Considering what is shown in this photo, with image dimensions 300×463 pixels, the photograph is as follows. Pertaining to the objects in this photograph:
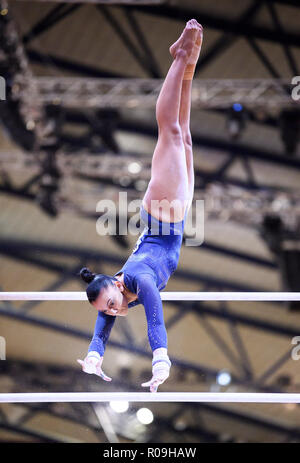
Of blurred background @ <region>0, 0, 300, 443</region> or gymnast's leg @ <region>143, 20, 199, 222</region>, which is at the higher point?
blurred background @ <region>0, 0, 300, 443</region>

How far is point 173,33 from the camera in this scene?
741cm

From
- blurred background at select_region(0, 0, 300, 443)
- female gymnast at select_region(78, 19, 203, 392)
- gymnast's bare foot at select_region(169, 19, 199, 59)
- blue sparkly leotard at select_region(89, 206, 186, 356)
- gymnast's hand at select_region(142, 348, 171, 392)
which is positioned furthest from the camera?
blurred background at select_region(0, 0, 300, 443)

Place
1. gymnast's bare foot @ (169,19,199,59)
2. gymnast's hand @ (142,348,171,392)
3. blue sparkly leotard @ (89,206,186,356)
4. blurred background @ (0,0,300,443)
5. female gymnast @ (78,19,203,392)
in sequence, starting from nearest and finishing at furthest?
1. gymnast's hand @ (142,348,171,392)
2. blue sparkly leotard @ (89,206,186,356)
3. female gymnast @ (78,19,203,392)
4. gymnast's bare foot @ (169,19,199,59)
5. blurred background @ (0,0,300,443)

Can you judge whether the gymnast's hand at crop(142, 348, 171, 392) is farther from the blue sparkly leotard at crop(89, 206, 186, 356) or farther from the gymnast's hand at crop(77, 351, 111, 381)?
the gymnast's hand at crop(77, 351, 111, 381)

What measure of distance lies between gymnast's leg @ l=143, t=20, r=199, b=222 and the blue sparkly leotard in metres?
0.08

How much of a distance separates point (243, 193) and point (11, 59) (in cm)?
335

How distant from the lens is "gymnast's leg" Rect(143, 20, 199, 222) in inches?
116

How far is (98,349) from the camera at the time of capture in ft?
9.48

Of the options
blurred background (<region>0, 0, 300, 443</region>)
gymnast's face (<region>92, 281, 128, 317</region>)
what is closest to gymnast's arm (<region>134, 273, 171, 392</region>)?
gymnast's face (<region>92, 281, 128, 317</region>)

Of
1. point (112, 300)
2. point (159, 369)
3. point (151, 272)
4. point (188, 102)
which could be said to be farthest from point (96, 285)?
point (188, 102)

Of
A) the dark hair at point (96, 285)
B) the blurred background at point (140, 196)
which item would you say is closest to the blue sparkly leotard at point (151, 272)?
the dark hair at point (96, 285)

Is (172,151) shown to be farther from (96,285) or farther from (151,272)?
(96,285)

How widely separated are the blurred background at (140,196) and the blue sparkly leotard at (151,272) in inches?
169

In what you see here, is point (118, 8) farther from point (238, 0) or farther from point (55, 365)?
point (55, 365)
